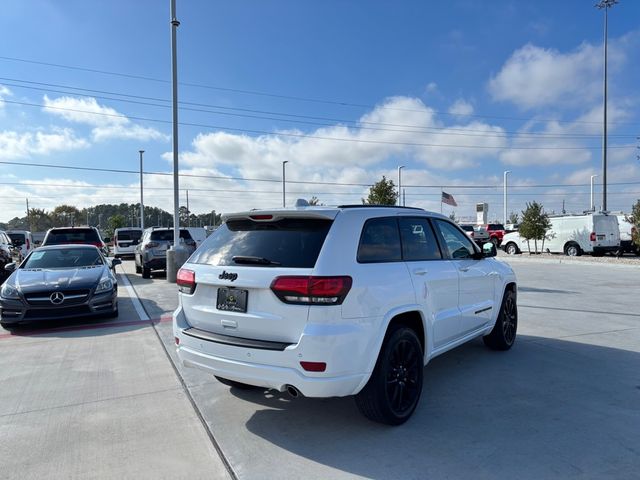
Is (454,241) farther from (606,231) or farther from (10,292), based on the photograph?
(606,231)

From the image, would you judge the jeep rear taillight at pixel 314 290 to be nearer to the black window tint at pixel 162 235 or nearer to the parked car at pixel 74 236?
the parked car at pixel 74 236

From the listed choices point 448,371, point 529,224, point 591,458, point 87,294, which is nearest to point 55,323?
point 87,294

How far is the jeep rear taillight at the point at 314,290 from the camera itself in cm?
329

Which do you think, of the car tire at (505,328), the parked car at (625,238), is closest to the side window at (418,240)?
the car tire at (505,328)

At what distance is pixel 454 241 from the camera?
5.09 metres

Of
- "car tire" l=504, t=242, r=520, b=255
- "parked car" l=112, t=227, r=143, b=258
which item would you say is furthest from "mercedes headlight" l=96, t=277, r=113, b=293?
"car tire" l=504, t=242, r=520, b=255

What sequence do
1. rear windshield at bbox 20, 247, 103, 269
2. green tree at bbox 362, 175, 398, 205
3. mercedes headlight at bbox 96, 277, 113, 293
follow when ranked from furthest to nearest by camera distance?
green tree at bbox 362, 175, 398, 205
rear windshield at bbox 20, 247, 103, 269
mercedes headlight at bbox 96, 277, 113, 293

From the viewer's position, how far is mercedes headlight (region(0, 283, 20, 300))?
7316mm

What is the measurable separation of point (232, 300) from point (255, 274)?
1.07 ft

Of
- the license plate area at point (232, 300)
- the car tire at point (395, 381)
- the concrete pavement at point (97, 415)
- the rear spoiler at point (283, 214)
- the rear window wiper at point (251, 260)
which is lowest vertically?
the concrete pavement at point (97, 415)

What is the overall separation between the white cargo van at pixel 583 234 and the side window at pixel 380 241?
2165 centimetres

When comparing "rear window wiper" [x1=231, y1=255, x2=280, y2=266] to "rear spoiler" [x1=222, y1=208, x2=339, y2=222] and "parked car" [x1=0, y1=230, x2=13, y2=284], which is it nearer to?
"rear spoiler" [x1=222, y1=208, x2=339, y2=222]

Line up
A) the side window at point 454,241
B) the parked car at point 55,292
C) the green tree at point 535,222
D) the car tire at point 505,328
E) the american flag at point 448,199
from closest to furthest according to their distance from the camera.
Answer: the side window at point 454,241 < the car tire at point 505,328 < the parked car at point 55,292 < the green tree at point 535,222 < the american flag at point 448,199

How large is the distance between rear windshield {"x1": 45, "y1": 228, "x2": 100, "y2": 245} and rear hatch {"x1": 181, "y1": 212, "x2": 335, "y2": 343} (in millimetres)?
12728
